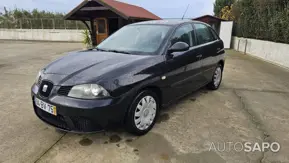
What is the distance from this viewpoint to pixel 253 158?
7.37ft

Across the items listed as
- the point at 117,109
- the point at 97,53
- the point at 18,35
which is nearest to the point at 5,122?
the point at 97,53

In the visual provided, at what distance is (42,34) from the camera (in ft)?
71.8

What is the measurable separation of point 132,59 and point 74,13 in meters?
9.22

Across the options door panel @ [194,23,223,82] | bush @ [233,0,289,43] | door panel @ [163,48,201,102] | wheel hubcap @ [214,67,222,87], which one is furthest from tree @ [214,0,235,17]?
door panel @ [163,48,201,102]

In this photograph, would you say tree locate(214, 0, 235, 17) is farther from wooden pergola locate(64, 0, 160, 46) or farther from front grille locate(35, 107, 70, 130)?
front grille locate(35, 107, 70, 130)

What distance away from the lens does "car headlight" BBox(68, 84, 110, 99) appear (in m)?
2.15

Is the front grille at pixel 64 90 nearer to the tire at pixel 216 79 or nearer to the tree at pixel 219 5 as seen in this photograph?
the tire at pixel 216 79

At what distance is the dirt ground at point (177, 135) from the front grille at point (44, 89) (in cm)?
62

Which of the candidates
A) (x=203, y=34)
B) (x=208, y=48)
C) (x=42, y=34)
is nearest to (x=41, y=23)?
(x=42, y=34)

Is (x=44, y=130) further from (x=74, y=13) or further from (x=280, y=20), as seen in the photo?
(x=74, y=13)

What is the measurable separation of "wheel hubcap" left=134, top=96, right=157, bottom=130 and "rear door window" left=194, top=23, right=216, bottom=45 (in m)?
1.65

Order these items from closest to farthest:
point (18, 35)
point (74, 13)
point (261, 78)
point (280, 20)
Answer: point (261, 78) < point (280, 20) < point (74, 13) < point (18, 35)

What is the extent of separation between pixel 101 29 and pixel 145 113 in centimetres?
1121

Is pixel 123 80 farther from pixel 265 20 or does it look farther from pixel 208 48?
pixel 265 20
